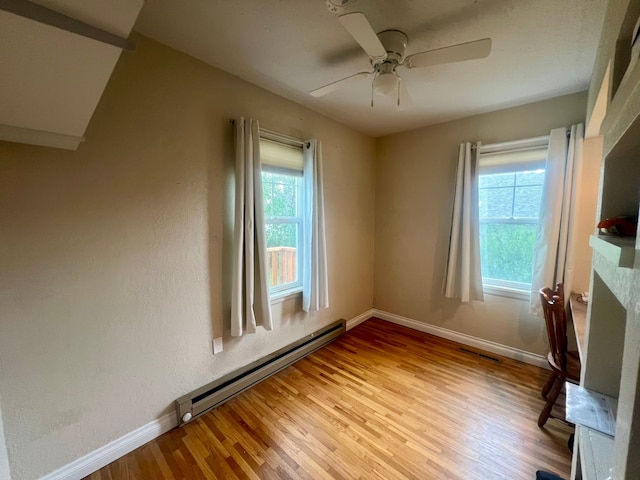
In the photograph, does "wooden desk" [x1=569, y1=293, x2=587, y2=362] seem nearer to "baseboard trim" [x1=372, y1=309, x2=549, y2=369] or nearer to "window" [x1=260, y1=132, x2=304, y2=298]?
"baseboard trim" [x1=372, y1=309, x2=549, y2=369]

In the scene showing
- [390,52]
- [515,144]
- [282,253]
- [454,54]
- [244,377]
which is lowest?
[244,377]

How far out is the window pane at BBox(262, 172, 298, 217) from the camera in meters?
2.38

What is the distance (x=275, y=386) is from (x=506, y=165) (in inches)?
120

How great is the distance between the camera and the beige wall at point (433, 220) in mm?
2480

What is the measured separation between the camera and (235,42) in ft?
5.31

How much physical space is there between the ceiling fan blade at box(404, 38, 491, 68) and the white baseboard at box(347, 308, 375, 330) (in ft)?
9.19

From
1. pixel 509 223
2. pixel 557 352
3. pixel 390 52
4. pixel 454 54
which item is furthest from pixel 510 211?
pixel 390 52

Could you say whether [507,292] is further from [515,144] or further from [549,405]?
[515,144]

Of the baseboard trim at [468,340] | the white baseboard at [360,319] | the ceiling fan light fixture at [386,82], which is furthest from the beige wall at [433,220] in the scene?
the ceiling fan light fixture at [386,82]

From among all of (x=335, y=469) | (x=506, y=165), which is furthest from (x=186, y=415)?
(x=506, y=165)

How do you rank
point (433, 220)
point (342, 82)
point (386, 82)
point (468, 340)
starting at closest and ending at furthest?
point (386, 82) < point (342, 82) < point (468, 340) < point (433, 220)

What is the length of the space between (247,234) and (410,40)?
66.0 inches

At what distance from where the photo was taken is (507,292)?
104 inches

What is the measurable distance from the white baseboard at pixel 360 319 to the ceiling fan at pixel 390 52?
2662mm
